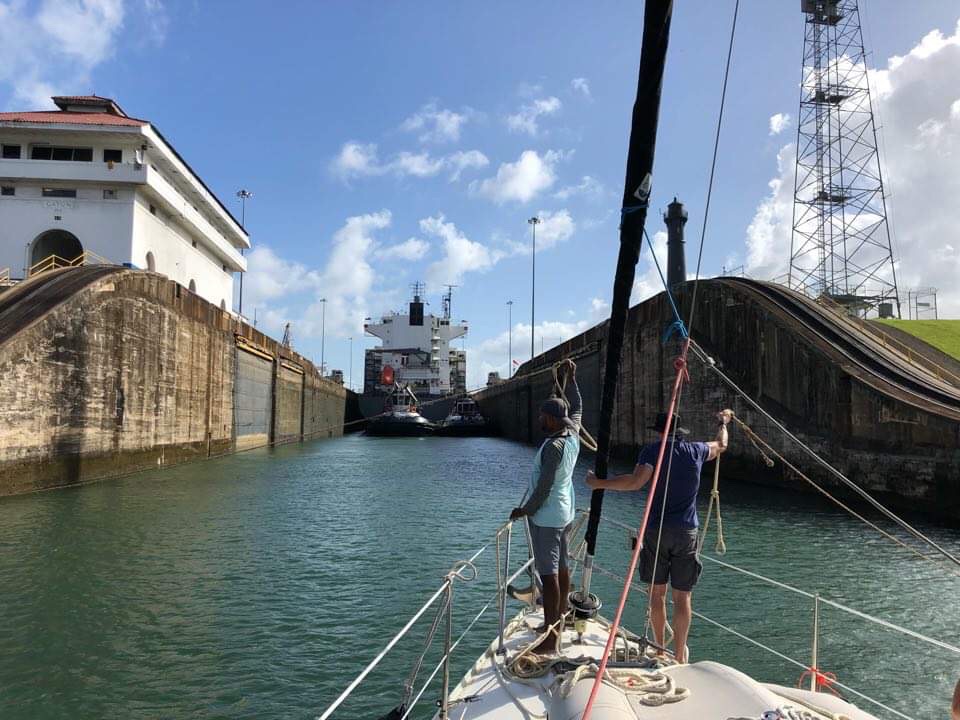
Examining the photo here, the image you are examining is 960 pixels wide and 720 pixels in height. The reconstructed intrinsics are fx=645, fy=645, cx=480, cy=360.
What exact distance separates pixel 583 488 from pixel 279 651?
13194 millimetres

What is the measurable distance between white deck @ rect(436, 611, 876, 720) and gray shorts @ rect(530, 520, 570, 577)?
493 millimetres

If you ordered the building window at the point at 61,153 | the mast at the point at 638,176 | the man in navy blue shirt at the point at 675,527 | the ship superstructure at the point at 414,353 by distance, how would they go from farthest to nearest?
the ship superstructure at the point at 414,353 → the building window at the point at 61,153 → the man in navy blue shirt at the point at 675,527 → the mast at the point at 638,176

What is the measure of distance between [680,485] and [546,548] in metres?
0.98

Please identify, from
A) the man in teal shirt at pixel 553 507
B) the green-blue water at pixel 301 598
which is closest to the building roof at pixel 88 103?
the green-blue water at pixel 301 598

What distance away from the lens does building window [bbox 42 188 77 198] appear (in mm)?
29766

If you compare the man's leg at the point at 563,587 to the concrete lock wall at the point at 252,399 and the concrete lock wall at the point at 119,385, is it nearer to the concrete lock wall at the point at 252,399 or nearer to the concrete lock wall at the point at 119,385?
the concrete lock wall at the point at 119,385

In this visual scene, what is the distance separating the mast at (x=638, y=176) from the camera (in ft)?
8.98

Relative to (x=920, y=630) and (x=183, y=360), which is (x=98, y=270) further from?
(x=920, y=630)

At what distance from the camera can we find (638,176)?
3.16 m

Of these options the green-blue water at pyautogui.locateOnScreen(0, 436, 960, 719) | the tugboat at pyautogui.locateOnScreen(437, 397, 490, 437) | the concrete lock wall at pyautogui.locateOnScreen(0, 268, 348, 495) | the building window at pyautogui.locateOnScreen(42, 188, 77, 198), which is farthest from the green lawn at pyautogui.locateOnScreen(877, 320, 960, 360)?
the building window at pyautogui.locateOnScreen(42, 188, 77, 198)

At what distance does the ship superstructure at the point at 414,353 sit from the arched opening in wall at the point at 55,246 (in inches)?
1413

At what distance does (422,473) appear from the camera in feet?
76.9

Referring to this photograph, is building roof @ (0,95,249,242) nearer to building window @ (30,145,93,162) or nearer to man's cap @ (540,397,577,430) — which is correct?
building window @ (30,145,93,162)

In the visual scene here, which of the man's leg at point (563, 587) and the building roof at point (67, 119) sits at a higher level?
the building roof at point (67, 119)
